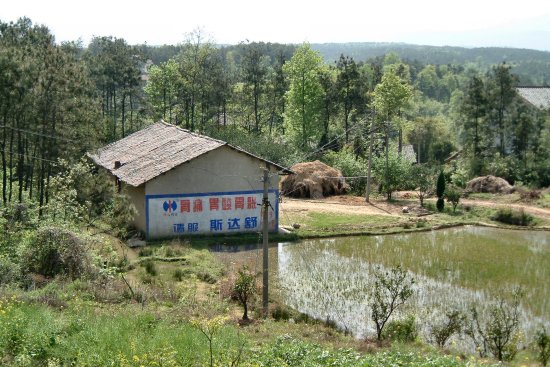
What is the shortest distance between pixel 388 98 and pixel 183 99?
1572cm

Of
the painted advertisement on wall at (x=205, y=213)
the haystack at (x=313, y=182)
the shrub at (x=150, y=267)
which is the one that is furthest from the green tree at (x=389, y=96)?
the shrub at (x=150, y=267)

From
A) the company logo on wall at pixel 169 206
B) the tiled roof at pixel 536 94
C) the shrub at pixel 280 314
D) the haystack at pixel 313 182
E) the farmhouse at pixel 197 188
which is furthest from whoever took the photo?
the tiled roof at pixel 536 94

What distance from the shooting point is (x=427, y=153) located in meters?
53.5

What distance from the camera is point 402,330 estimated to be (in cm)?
1397

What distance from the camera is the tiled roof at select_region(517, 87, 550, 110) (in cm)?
5144

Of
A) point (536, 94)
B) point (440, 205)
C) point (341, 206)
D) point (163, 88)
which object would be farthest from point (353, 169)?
point (536, 94)

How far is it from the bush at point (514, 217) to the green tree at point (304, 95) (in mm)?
15926

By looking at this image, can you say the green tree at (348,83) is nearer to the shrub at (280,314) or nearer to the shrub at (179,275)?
the shrub at (179,275)

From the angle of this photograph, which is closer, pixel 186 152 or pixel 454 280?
pixel 454 280

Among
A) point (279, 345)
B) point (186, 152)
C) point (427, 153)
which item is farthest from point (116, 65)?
point (279, 345)

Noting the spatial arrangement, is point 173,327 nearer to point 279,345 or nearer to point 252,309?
point 279,345

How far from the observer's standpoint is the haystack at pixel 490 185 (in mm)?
34969

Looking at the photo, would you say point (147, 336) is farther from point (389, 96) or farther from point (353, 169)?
point (389, 96)

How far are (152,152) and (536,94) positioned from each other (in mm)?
37801
